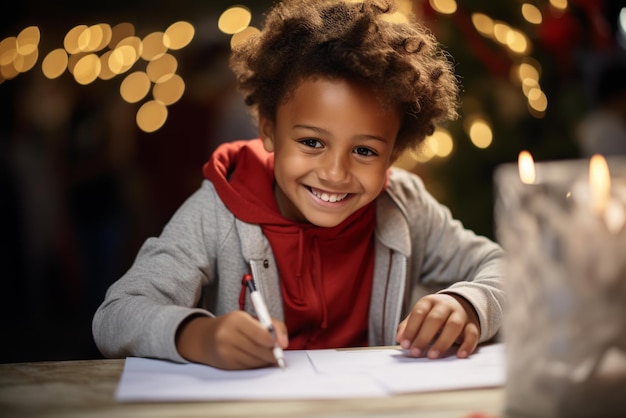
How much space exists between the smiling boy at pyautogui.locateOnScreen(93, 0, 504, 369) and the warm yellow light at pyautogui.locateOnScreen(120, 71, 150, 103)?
75.7 inches

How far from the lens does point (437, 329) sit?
0.88m

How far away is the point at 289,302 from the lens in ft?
3.87

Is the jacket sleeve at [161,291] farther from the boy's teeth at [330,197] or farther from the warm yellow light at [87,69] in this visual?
the warm yellow light at [87,69]

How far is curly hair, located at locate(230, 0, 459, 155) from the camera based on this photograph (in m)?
1.12

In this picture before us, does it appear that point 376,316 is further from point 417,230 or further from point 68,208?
point 68,208

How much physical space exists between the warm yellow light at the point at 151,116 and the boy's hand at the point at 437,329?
8.20 ft

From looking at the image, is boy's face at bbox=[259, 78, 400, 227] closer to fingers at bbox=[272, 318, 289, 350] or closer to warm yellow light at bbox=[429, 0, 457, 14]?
fingers at bbox=[272, 318, 289, 350]

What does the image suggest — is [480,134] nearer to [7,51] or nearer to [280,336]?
[280,336]

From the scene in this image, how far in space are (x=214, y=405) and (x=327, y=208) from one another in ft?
1.79

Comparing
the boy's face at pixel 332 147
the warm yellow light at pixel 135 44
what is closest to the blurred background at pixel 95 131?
the warm yellow light at pixel 135 44

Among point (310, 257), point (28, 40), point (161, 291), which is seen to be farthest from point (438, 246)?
point (28, 40)

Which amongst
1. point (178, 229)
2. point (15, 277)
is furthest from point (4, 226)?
point (178, 229)

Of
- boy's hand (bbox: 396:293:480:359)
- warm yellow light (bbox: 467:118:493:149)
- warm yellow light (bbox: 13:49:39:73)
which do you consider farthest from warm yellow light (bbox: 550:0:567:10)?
warm yellow light (bbox: 13:49:39:73)

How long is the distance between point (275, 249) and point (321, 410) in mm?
581
